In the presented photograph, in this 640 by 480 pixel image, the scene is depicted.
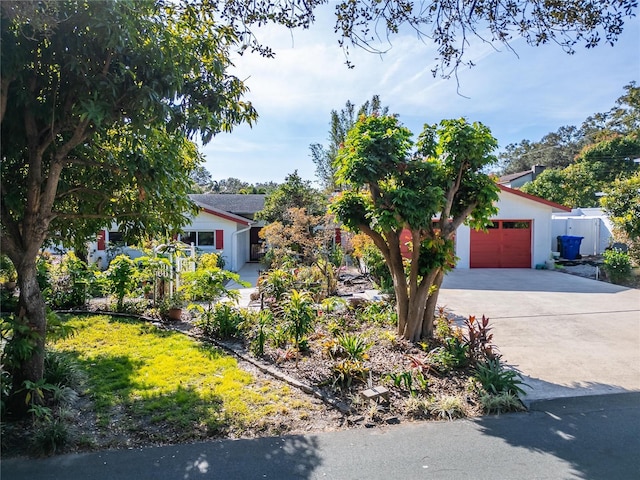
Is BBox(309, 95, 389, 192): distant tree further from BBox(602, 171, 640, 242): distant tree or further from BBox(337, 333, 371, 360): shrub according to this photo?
BBox(337, 333, 371, 360): shrub

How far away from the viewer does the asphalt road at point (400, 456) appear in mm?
3178

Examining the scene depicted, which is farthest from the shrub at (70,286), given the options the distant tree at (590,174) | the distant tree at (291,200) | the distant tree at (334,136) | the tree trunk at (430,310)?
the distant tree at (590,174)

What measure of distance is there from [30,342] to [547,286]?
1388 centimetres

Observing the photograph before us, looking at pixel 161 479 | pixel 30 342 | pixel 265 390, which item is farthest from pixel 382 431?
pixel 30 342

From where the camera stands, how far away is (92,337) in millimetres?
7098

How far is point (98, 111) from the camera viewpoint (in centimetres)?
308

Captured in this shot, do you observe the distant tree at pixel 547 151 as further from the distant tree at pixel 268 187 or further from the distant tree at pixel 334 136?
the distant tree at pixel 268 187

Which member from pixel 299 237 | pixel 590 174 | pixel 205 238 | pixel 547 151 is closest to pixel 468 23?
pixel 299 237

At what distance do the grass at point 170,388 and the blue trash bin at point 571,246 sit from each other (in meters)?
19.1

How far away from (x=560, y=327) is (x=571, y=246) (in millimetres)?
13879

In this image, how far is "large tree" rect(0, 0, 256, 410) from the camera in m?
3.19

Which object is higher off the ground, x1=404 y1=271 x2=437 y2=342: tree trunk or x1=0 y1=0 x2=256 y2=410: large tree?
x1=0 y1=0 x2=256 y2=410: large tree

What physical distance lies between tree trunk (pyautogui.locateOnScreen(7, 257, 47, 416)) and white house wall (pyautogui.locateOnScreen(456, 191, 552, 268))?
1614 cm

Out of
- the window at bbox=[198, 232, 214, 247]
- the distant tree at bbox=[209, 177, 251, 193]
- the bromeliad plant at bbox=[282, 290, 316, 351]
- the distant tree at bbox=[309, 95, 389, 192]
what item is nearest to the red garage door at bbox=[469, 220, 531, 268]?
the distant tree at bbox=[309, 95, 389, 192]
